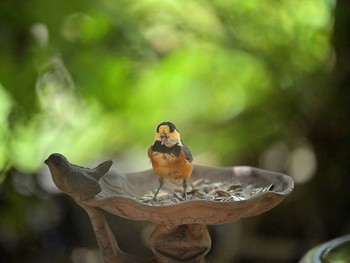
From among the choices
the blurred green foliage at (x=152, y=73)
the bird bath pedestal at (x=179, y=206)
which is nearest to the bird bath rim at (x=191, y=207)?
the bird bath pedestal at (x=179, y=206)

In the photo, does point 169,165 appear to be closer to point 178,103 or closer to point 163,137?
point 163,137

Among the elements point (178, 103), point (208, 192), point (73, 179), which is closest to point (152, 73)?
point (178, 103)

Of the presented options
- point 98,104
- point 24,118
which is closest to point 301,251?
point 98,104

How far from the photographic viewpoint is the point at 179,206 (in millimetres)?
769

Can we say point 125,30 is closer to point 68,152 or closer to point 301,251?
point 68,152

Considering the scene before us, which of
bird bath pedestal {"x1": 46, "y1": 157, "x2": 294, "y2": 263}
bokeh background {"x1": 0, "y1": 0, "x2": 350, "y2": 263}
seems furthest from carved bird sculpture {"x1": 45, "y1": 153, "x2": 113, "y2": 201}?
bokeh background {"x1": 0, "y1": 0, "x2": 350, "y2": 263}

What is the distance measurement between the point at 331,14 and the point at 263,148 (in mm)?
401

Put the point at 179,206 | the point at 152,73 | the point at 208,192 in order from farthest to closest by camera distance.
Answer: the point at 152,73 < the point at 208,192 < the point at 179,206

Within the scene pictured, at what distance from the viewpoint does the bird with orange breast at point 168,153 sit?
85 centimetres

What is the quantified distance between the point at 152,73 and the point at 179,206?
1.09m

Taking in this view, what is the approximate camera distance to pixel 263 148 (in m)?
1.88

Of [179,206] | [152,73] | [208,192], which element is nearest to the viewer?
[179,206]

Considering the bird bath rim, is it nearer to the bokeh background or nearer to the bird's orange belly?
the bird's orange belly

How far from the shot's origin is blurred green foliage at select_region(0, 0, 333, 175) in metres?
1.67
